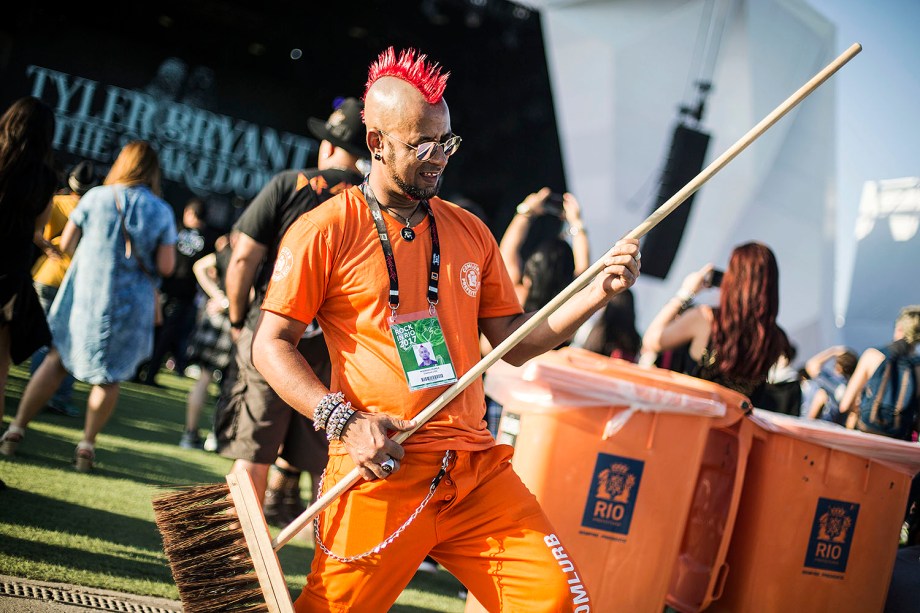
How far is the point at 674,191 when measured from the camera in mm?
11258

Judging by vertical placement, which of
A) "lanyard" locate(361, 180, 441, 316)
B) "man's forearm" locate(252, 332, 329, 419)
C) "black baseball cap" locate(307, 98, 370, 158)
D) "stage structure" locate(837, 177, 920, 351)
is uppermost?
"stage structure" locate(837, 177, 920, 351)

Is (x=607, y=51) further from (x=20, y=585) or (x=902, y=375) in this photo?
(x=20, y=585)

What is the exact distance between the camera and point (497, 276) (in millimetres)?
2965

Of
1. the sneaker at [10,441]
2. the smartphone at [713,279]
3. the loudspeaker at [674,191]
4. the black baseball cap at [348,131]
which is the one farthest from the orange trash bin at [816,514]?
the loudspeaker at [674,191]

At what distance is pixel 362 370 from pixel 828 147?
999cm

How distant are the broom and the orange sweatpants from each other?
89 mm

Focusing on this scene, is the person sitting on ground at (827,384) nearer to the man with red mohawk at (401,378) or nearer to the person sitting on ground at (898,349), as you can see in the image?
the person sitting on ground at (898,349)

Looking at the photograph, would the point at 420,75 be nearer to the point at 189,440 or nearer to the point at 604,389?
the point at 604,389

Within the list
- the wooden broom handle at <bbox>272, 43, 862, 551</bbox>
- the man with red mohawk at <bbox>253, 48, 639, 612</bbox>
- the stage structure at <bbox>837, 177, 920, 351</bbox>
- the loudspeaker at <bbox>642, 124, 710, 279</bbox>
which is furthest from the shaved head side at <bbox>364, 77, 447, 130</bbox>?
the stage structure at <bbox>837, 177, 920, 351</bbox>

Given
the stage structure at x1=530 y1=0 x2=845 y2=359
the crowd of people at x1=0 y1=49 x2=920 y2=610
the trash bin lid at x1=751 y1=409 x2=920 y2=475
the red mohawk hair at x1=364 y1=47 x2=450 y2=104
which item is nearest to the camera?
the crowd of people at x1=0 y1=49 x2=920 y2=610

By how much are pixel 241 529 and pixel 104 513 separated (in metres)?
2.46

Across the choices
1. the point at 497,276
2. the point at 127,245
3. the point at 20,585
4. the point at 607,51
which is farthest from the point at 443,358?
the point at 607,51

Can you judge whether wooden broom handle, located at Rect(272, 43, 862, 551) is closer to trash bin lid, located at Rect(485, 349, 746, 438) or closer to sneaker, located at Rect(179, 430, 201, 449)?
trash bin lid, located at Rect(485, 349, 746, 438)

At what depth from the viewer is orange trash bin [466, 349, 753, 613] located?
3766mm
